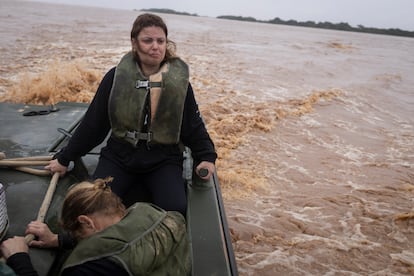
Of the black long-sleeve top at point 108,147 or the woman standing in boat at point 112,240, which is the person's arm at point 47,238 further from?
the black long-sleeve top at point 108,147

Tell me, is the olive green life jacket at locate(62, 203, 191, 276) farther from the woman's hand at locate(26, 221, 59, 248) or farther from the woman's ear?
the woman's hand at locate(26, 221, 59, 248)

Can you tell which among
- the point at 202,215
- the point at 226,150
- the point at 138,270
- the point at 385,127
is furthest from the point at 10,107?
the point at 385,127

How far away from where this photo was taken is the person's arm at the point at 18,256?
135 cm

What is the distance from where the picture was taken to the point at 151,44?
2111mm

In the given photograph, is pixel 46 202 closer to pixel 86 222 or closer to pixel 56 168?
pixel 56 168

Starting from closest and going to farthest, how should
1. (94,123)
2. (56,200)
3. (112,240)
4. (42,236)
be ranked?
(112,240) → (42,236) → (56,200) → (94,123)

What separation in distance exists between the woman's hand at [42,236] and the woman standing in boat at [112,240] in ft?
0.25

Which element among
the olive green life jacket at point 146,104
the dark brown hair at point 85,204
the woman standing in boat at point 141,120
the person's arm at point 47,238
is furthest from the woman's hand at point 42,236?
the olive green life jacket at point 146,104

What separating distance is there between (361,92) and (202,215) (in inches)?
410

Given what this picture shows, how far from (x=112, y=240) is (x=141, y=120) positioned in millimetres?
996

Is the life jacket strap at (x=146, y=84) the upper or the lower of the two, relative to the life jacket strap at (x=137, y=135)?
upper

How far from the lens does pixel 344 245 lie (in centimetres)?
363

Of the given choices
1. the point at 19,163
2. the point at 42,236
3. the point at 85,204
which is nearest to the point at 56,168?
the point at 19,163

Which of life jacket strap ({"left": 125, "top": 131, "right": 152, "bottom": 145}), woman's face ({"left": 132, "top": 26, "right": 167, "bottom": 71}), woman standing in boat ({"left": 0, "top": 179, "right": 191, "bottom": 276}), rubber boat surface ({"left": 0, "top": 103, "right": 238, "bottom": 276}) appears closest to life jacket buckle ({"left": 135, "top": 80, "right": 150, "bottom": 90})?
woman's face ({"left": 132, "top": 26, "right": 167, "bottom": 71})
